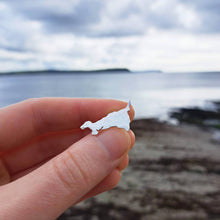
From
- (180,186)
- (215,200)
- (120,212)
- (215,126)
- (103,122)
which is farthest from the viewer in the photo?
(215,126)

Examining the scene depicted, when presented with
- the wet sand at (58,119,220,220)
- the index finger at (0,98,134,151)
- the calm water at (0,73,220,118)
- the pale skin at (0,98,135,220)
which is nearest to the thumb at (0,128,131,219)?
the pale skin at (0,98,135,220)

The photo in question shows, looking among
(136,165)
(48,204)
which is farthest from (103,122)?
(136,165)

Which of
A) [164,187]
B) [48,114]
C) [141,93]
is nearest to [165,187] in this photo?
[164,187]

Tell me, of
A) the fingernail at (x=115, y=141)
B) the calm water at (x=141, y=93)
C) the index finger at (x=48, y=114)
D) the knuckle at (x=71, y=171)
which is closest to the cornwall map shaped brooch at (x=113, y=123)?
the fingernail at (x=115, y=141)

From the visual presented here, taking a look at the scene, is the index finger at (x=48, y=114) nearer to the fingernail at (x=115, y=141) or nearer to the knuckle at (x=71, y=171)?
the fingernail at (x=115, y=141)

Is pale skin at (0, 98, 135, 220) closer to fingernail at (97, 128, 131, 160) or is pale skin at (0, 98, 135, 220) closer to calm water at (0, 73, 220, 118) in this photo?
fingernail at (97, 128, 131, 160)

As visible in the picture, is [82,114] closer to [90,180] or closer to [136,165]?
[90,180]
